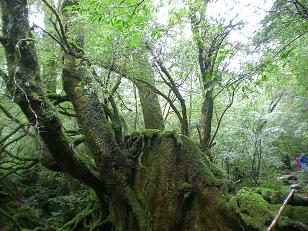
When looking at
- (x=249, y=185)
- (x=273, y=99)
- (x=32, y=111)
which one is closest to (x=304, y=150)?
(x=273, y=99)

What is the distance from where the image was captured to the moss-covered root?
5.69m

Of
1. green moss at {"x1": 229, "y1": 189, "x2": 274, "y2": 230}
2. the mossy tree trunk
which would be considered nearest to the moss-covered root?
the mossy tree trunk

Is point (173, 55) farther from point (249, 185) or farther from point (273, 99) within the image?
point (273, 99)

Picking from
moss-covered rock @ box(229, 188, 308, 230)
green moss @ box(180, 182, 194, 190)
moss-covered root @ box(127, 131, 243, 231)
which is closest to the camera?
moss-covered rock @ box(229, 188, 308, 230)

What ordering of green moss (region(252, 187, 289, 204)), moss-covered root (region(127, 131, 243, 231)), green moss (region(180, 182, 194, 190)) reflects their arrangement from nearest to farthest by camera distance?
green moss (region(252, 187, 289, 204)) < moss-covered root (region(127, 131, 243, 231)) < green moss (region(180, 182, 194, 190))

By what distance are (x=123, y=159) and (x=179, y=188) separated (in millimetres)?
1411

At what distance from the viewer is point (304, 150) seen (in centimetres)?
1115

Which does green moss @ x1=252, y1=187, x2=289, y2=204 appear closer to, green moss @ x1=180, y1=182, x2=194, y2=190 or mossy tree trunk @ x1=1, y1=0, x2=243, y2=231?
mossy tree trunk @ x1=1, y1=0, x2=243, y2=231

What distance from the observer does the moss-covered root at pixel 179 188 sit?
5.69m

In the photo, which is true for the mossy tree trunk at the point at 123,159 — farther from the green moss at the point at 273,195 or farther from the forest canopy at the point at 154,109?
the green moss at the point at 273,195

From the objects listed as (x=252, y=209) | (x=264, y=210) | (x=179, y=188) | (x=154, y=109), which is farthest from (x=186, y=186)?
(x=154, y=109)

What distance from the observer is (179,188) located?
20.1 feet

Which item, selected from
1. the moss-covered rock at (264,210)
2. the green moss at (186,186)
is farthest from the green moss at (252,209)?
the green moss at (186,186)

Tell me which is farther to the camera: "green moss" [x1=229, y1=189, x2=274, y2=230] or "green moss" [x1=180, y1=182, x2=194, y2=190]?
"green moss" [x1=180, y1=182, x2=194, y2=190]
